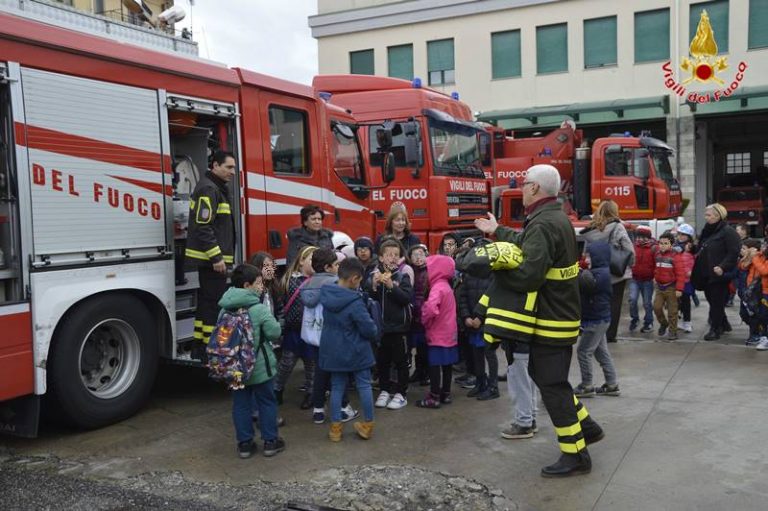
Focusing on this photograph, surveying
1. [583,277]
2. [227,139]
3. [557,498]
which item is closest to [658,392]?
[583,277]

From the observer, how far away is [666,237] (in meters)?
9.10

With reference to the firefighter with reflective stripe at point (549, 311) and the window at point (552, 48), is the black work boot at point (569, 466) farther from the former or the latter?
the window at point (552, 48)

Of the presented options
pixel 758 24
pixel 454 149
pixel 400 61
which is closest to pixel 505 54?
pixel 400 61

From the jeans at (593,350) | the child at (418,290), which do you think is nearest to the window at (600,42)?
the jeans at (593,350)

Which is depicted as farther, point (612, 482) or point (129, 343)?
point (129, 343)

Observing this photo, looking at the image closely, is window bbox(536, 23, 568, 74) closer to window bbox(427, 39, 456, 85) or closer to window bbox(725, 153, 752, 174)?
window bbox(427, 39, 456, 85)

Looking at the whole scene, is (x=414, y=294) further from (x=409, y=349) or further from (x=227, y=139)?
(x=227, y=139)

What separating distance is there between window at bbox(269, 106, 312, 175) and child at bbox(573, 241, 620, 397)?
119 inches

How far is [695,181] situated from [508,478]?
22551 mm

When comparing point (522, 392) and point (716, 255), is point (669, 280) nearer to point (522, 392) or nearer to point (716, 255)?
point (716, 255)

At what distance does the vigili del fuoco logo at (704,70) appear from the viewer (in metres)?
21.3

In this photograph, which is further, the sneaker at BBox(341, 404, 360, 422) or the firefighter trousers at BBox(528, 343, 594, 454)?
the sneaker at BBox(341, 404, 360, 422)

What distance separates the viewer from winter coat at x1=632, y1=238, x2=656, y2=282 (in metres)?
9.43

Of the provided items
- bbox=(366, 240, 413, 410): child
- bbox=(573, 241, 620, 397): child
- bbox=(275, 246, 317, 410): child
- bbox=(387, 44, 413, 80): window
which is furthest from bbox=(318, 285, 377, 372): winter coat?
bbox=(387, 44, 413, 80): window
